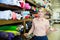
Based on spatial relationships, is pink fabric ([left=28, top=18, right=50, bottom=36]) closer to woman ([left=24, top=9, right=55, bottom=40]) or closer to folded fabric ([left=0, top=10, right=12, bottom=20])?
woman ([left=24, top=9, right=55, bottom=40])

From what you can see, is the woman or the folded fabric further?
the woman

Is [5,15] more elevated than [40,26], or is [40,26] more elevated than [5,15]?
[5,15]

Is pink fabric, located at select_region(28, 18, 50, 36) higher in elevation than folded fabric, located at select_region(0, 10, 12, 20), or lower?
lower

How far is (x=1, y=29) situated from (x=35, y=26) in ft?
3.01

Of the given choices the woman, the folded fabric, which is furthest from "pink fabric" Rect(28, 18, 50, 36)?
the folded fabric

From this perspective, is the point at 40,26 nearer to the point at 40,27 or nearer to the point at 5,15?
the point at 40,27

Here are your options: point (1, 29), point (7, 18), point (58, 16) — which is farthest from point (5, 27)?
point (58, 16)

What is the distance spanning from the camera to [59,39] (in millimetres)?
7266

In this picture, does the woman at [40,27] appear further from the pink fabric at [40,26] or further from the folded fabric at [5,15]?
the folded fabric at [5,15]

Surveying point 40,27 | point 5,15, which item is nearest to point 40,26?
point 40,27

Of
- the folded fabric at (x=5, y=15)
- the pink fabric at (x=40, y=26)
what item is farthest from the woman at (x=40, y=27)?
the folded fabric at (x=5, y=15)

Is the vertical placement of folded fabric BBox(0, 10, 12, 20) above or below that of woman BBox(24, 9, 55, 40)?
above

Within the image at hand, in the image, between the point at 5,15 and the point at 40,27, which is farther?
the point at 40,27

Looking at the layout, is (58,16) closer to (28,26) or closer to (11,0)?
(28,26)
